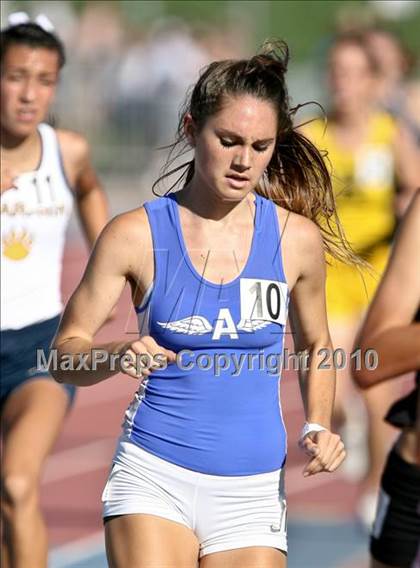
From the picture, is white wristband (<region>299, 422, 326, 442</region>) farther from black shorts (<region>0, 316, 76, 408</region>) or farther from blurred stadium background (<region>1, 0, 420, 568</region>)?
blurred stadium background (<region>1, 0, 420, 568</region>)

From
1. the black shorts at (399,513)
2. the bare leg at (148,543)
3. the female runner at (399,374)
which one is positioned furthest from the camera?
the black shorts at (399,513)

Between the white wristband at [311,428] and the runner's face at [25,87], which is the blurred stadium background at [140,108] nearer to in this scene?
the runner's face at [25,87]

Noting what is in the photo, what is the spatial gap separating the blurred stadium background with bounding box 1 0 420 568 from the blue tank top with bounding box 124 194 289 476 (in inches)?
110

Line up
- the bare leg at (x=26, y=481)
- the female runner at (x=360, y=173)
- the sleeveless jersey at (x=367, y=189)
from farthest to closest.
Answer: the sleeveless jersey at (x=367, y=189), the female runner at (x=360, y=173), the bare leg at (x=26, y=481)

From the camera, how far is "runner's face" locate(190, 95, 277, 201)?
3934 millimetres

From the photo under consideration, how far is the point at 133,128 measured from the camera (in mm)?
22219

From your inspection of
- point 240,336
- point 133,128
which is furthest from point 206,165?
point 133,128

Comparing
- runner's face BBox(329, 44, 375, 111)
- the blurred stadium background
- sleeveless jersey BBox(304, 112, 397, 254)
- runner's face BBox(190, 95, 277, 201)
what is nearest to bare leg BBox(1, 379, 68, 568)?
the blurred stadium background

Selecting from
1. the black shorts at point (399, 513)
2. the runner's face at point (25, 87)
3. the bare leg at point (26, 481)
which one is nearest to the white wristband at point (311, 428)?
the black shorts at point (399, 513)

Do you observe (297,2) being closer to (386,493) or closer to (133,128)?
(133,128)

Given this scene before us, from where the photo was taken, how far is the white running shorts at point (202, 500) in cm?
394

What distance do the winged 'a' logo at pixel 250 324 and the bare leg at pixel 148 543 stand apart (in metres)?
0.55

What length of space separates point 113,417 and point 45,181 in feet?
18.4

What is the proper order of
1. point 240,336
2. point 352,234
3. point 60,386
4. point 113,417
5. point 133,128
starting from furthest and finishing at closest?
point 133,128, point 113,417, point 352,234, point 60,386, point 240,336
